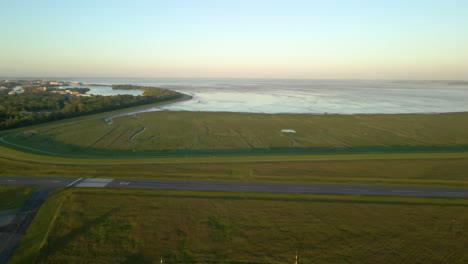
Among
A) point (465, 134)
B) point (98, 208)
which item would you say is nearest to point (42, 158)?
point (98, 208)

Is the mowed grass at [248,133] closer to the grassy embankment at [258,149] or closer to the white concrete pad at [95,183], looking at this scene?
the grassy embankment at [258,149]

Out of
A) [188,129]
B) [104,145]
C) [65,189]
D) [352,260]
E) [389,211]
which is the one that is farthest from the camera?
[188,129]

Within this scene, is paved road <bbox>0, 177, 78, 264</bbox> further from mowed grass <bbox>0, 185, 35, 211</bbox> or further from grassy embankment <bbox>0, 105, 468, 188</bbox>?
grassy embankment <bbox>0, 105, 468, 188</bbox>

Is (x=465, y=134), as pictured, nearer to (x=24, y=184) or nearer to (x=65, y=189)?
(x=65, y=189)

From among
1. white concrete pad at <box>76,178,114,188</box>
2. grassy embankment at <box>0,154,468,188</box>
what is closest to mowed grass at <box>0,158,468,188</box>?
grassy embankment at <box>0,154,468,188</box>

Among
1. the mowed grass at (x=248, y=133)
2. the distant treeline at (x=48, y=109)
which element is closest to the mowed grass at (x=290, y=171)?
the mowed grass at (x=248, y=133)

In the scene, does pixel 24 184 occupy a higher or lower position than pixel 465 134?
lower
